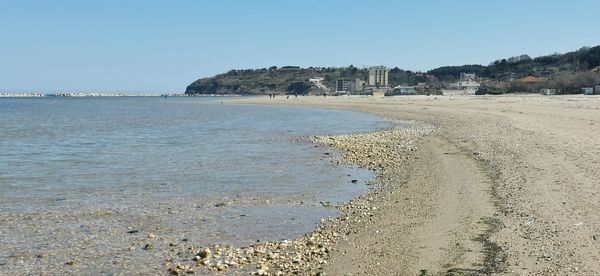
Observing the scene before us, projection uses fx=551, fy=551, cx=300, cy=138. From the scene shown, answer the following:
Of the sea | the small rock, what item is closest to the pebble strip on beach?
the small rock

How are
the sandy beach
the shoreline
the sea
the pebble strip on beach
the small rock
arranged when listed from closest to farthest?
the sandy beach < the shoreline < the pebble strip on beach < the small rock < the sea

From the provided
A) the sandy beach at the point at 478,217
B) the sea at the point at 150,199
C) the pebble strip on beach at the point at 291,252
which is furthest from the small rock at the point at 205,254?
the sandy beach at the point at 478,217

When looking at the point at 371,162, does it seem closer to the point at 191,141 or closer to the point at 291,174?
the point at 291,174

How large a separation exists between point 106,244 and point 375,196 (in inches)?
224

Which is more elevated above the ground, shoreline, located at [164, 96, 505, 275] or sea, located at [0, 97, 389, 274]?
shoreline, located at [164, 96, 505, 275]

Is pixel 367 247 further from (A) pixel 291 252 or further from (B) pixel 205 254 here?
(B) pixel 205 254

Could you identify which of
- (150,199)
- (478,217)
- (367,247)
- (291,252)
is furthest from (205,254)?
(150,199)

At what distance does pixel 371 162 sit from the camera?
17.4 metres

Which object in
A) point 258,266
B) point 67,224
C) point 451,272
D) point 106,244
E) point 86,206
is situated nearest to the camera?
point 451,272

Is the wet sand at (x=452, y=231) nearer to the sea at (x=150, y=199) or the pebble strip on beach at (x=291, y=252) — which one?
the pebble strip on beach at (x=291, y=252)

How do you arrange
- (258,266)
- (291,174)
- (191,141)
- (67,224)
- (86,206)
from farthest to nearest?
(191,141) → (291,174) → (86,206) → (67,224) → (258,266)

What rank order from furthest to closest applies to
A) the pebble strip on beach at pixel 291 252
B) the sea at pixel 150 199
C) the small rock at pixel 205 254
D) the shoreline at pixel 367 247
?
the sea at pixel 150 199 < the small rock at pixel 205 254 < the pebble strip on beach at pixel 291 252 < the shoreline at pixel 367 247

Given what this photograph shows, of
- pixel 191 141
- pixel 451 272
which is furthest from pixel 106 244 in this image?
pixel 191 141

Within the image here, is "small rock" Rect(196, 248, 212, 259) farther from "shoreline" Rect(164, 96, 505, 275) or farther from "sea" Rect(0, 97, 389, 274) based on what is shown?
"sea" Rect(0, 97, 389, 274)
